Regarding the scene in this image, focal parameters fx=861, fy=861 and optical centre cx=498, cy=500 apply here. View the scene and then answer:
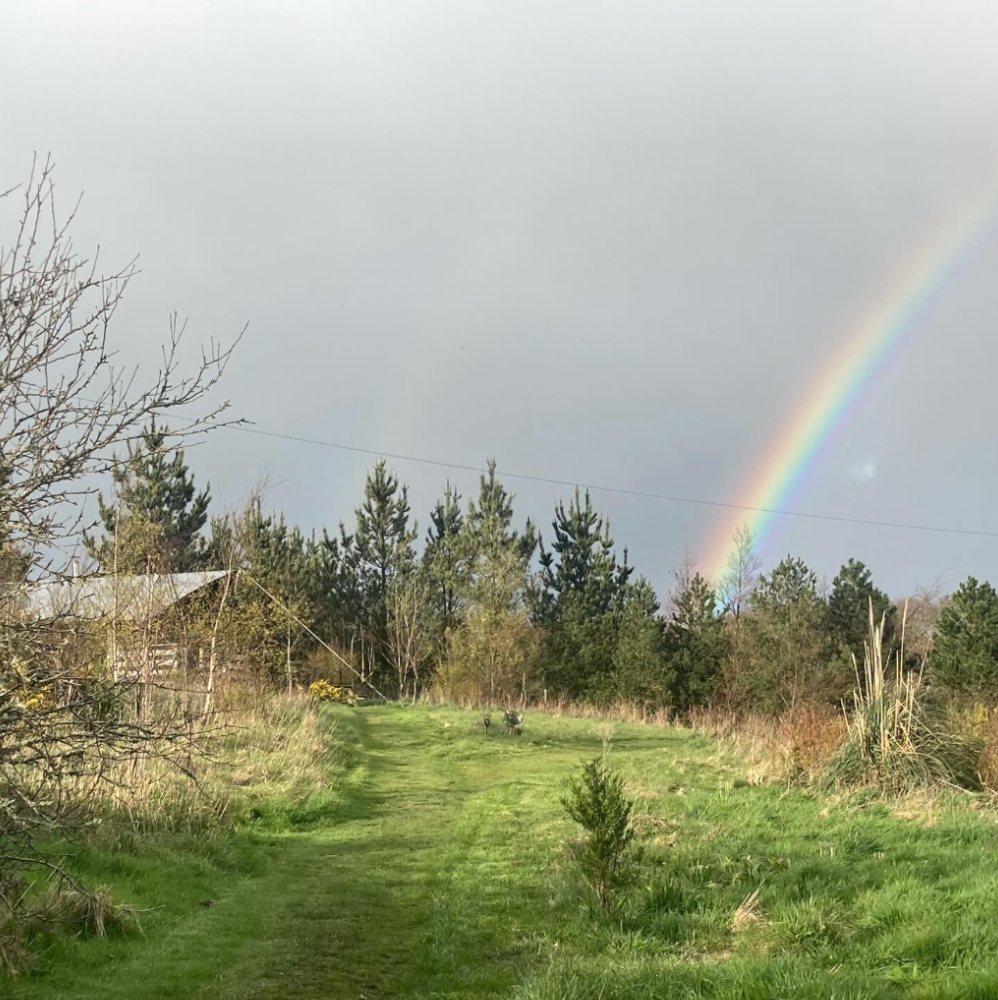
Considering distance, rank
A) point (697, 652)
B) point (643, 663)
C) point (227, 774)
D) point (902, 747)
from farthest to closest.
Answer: point (697, 652)
point (643, 663)
point (227, 774)
point (902, 747)

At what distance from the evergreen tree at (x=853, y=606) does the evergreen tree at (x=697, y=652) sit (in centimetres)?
444

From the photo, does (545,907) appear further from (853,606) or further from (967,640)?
(853,606)

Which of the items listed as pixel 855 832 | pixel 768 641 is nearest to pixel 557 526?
pixel 768 641

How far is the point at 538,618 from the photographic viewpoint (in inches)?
1703

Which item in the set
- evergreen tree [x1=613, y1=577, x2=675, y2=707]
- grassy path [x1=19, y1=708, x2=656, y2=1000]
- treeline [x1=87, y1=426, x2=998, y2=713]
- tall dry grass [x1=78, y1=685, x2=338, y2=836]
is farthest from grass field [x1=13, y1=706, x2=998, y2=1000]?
evergreen tree [x1=613, y1=577, x2=675, y2=707]

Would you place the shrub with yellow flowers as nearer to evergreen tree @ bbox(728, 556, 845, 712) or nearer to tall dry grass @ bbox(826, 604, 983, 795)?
evergreen tree @ bbox(728, 556, 845, 712)

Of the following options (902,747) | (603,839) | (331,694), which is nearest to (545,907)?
(603,839)

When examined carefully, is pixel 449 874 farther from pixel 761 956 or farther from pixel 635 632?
pixel 635 632

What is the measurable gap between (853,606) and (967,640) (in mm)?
8032

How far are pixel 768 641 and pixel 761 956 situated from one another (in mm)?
28683

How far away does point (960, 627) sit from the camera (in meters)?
26.1

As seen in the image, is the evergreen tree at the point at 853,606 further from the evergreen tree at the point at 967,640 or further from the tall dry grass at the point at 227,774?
the tall dry grass at the point at 227,774

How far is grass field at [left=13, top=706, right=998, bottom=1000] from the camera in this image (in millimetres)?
4531

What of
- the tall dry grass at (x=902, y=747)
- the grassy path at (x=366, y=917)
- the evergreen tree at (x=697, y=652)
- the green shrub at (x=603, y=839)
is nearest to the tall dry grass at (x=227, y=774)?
the grassy path at (x=366, y=917)
